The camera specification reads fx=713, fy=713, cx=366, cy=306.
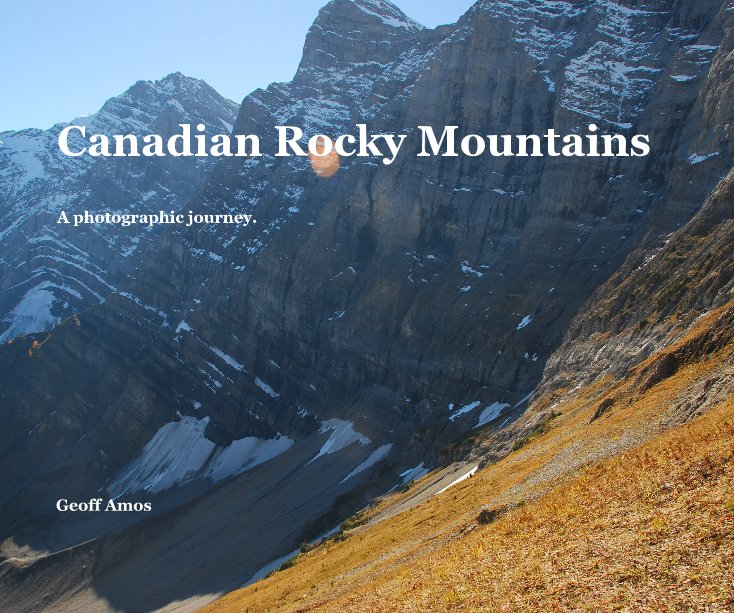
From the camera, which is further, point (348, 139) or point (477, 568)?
point (348, 139)

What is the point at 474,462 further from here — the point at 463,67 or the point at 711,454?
the point at 463,67

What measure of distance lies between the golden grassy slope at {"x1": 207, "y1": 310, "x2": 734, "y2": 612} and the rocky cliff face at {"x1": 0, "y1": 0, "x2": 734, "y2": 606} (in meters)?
45.2

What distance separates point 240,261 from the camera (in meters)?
199

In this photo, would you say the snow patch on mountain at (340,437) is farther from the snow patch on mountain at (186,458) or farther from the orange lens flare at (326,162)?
the orange lens flare at (326,162)

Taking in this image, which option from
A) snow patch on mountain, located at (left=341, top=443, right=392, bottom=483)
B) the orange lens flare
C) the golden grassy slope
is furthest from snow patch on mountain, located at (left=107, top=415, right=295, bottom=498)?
the golden grassy slope

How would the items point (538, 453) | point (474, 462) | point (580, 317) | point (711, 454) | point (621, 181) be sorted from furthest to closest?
1. point (621, 181)
2. point (580, 317)
3. point (474, 462)
4. point (538, 453)
5. point (711, 454)

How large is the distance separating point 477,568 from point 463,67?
156022mm

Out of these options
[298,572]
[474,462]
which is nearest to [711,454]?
[298,572]

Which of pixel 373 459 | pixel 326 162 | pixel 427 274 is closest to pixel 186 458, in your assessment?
pixel 373 459

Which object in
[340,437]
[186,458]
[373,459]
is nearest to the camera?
[373,459]

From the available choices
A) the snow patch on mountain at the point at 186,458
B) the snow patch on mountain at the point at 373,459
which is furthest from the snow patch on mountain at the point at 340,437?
the snow patch on mountain at the point at 186,458

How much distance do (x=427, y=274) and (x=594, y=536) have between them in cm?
13171

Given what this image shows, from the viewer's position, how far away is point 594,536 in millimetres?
21656

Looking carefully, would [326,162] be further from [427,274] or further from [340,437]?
[340,437]
